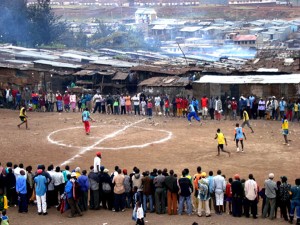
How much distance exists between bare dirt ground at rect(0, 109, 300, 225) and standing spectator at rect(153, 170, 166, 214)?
0.89ft

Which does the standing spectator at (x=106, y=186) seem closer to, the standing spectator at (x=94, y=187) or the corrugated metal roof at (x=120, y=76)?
the standing spectator at (x=94, y=187)

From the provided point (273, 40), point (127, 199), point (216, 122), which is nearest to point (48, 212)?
point (127, 199)

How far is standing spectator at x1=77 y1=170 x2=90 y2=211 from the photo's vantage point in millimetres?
15294

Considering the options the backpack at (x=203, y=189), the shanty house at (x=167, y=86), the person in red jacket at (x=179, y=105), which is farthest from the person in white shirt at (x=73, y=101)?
the backpack at (x=203, y=189)

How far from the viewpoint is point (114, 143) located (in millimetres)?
23609

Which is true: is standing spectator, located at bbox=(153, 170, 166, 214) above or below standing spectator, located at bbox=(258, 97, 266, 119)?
below

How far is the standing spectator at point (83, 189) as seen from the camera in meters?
15.3

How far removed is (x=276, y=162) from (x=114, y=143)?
7.07 m

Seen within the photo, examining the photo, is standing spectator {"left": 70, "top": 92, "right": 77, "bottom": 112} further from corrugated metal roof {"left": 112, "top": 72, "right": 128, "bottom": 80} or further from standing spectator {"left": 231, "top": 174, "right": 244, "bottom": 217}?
standing spectator {"left": 231, "top": 174, "right": 244, "bottom": 217}

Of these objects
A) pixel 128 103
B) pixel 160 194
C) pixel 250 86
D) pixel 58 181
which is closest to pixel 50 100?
pixel 128 103

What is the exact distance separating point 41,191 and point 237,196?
5.37 m

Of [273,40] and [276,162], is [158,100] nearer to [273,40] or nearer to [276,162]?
[276,162]

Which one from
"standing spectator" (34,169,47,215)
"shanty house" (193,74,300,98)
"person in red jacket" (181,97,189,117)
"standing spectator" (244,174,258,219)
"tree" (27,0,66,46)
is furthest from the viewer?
"tree" (27,0,66,46)

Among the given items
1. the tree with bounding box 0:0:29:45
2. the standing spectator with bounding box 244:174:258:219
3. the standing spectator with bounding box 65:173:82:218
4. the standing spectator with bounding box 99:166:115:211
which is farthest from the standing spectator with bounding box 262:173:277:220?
the tree with bounding box 0:0:29:45
